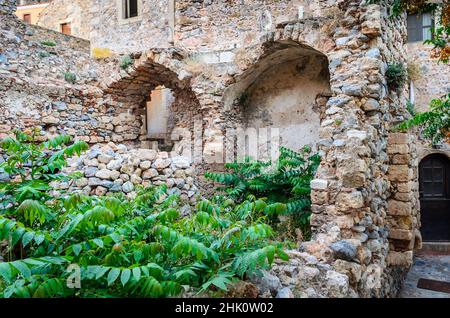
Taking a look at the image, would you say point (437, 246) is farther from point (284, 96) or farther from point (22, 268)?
point (22, 268)

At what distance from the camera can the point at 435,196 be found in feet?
28.7

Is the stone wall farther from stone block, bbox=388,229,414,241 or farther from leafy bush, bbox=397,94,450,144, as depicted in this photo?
leafy bush, bbox=397,94,450,144

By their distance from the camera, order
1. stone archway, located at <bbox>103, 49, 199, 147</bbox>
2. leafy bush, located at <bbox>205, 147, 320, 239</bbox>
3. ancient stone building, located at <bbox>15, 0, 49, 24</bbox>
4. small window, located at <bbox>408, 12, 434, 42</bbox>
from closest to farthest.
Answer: leafy bush, located at <bbox>205, 147, 320, 239</bbox>
stone archway, located at <bbox>103, 49, 199, 147</bbox>
small window, located at <bbox>408, 12, 434, 42</bbox>
ancient stone building, located at <bbox>15, 0, 49, 24</bbox>

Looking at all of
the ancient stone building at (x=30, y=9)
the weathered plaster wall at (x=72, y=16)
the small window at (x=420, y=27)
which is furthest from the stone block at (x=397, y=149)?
the ancient stone building at (x=30, y=9)

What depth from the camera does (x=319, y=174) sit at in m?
3.83

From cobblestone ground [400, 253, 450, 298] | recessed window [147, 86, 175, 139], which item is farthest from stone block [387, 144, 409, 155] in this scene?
recessed window [147, 86, 175, 139]

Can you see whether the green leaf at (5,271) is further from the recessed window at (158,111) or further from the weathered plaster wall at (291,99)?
the recessed window at (158,111)

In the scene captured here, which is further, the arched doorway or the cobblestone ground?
the arched doorway

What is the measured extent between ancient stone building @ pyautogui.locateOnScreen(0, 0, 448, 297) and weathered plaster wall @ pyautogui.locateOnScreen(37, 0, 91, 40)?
3.11 meters

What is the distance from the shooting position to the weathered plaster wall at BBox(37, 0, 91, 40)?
44.9 ft

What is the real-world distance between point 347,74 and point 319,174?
1.47m

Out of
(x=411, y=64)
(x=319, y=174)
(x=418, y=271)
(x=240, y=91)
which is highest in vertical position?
(x=411, y=64)
